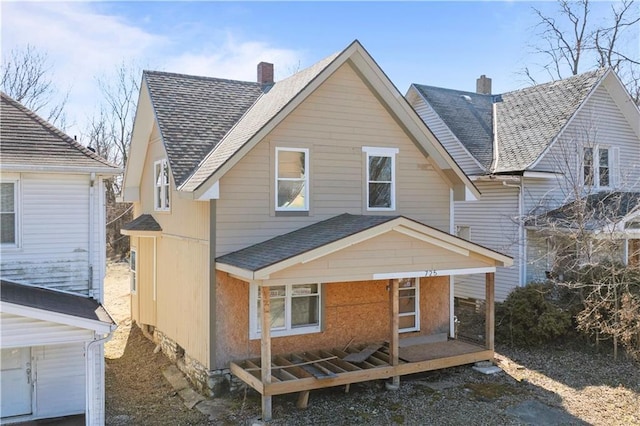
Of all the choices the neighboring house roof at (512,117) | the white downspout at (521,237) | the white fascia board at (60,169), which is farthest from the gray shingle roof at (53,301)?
the neighboring house roof at (512,117)

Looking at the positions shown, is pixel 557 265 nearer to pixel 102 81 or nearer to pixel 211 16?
pixel 211 16

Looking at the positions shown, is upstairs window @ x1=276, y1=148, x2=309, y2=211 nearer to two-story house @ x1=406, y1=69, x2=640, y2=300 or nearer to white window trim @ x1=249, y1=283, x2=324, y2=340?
white window trim @ x1=249, y1=283, x2=324, y2=340

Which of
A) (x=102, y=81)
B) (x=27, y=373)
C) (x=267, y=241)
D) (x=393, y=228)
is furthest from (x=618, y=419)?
(x=102, y=81)

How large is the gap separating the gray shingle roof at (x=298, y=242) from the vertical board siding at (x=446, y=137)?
8171 millimetres

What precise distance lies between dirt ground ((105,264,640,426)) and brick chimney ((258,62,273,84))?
8.98m

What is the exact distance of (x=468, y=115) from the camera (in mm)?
20672

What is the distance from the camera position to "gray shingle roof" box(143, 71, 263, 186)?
1176 centimetres

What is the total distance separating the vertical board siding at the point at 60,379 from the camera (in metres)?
9.48

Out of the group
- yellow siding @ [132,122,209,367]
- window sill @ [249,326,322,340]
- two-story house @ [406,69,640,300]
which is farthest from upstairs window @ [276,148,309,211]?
two-story house @ [406,69,640,300]

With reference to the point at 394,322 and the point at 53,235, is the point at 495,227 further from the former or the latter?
the point at 53,235

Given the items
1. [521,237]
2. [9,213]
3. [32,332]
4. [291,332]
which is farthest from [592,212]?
[9,213]

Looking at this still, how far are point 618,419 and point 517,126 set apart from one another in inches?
479

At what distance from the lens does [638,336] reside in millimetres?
12609

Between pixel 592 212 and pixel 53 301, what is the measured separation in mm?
13439
